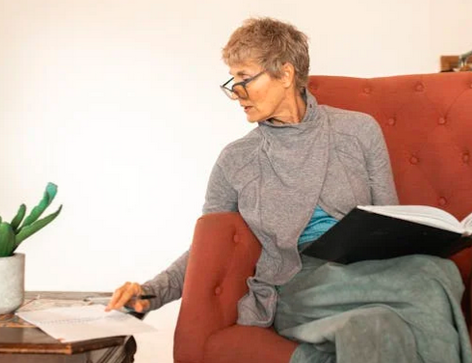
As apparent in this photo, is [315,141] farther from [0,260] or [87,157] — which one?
[87,157]

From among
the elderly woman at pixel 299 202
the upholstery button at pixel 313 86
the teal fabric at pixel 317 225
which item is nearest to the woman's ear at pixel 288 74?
the elderly woman at pixel 299 202

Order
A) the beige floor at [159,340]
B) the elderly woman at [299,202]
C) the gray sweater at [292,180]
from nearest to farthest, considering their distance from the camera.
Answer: the elderly woman at [299,202], the gray sweater at [292,180], the beige floor at [159,340]

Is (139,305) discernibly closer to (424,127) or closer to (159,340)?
(424,127)

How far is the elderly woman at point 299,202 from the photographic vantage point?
104 cm

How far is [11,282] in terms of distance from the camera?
3.54 ft

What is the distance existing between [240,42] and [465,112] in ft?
2.02

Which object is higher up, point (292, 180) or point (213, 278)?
point (292, 180)

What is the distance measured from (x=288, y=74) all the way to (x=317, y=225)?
0.38m

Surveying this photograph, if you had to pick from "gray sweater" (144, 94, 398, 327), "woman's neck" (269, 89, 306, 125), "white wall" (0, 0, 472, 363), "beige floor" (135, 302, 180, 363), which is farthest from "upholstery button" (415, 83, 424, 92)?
"beige floor" (135, 302, 180, 363)

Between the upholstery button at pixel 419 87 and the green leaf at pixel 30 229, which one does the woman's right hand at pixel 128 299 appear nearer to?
the green leaf at pixel 30 229

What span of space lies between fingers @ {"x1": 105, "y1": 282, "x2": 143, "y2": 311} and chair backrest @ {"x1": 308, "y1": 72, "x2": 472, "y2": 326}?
2.55 ft

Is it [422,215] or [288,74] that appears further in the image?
[288,74]

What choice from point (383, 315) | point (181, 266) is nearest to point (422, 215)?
point (383, 315)

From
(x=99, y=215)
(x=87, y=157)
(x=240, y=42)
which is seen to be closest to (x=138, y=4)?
(x=87, y=157)
